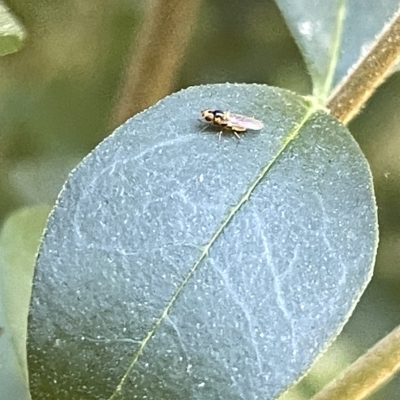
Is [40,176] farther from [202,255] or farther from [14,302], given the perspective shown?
[202,255]

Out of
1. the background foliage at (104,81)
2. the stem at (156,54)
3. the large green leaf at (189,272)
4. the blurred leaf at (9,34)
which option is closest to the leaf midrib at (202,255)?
the large green leaf at (189,272)

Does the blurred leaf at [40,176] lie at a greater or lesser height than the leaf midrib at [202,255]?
greater

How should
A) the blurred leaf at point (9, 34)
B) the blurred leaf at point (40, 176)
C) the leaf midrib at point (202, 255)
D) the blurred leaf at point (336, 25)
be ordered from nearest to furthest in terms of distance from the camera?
the leaf midrib at point (202, 255) < the blurred leaf at point (9, 34) < the blurred leaf at point (336, 25) < the blurred leaf at point (40, 176)

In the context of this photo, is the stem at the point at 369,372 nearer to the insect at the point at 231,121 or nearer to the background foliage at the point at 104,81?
the insect at the point at 231,121

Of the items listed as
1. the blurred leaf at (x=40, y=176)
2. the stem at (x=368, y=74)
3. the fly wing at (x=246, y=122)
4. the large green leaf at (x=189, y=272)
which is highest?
the blurred leaf at (x=40, y=176)

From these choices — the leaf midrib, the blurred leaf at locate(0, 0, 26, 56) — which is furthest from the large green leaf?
the blurred leaf at locate(0, 0, 26, 56)

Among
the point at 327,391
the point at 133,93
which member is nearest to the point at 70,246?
the point at 327,391

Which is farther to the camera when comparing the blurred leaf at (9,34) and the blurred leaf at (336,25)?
the blurred leaf at (336,25)
